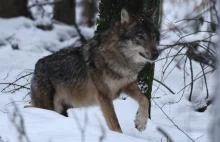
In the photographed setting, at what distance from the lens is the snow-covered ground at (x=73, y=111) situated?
4164 millimetres

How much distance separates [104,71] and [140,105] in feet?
2.01

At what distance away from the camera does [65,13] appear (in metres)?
17.0

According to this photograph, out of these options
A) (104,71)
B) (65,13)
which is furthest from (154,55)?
(65,13)

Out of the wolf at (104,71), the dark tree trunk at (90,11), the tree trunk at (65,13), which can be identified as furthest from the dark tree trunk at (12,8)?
the wolf at (104,71)

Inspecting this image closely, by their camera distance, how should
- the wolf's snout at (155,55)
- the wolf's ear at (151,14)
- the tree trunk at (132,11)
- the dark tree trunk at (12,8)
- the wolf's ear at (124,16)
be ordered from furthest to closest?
the dark tree trunk at (12,8)
the tree trunk at (132,11)
the wolf's ear at (151,14)
the wolf's ear at (124,16)
the wolf's snout at (155,55)

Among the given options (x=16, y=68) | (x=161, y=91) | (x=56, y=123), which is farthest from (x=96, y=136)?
(x=16, y=68)

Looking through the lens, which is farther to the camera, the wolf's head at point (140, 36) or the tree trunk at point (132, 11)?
the tree trunk at point (132, 11)

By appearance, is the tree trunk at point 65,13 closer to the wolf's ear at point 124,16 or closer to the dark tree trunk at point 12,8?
the dark tree trunk at point 12,8

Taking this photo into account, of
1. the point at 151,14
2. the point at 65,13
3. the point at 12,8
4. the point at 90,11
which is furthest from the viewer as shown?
the point at 90,11

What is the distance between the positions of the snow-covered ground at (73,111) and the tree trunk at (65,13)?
1057 millimetres

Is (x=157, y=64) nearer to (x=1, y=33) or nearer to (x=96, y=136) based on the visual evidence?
(x=1, y=33)

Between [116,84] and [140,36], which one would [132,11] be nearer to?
[140,36]

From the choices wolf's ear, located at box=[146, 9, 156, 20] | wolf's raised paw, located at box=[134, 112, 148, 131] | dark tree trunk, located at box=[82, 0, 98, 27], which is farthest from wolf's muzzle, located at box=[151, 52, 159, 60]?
dark tree trunk, located at box=[82, 0, 98, 27]

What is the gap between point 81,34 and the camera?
14.5 m
